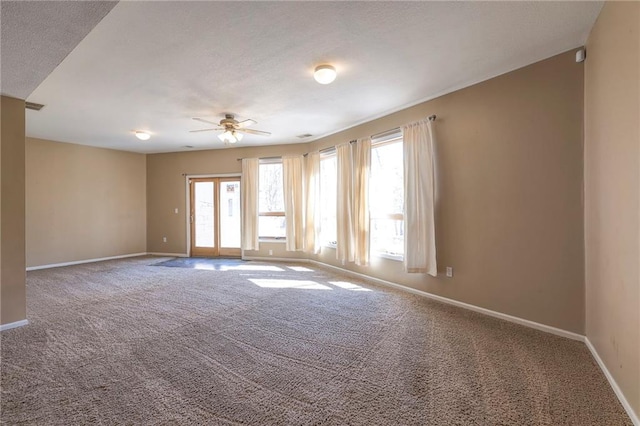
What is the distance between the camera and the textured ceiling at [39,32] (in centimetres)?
176

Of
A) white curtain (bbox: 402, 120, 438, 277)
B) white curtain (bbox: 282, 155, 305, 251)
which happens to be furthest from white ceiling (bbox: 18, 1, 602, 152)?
white curtain (bbox: 282, 155, 305, 251)

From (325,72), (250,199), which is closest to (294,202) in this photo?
(250,199)

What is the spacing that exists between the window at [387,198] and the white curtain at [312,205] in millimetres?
1397

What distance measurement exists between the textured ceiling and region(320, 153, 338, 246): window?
4005 mm

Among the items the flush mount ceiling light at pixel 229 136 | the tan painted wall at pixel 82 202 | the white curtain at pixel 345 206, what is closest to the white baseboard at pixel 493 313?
the white curtain at pixel 345 206

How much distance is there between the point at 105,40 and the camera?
236cm

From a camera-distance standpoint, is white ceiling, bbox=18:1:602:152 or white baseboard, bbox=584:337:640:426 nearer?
white baseboard, bbox=584:337:640:426

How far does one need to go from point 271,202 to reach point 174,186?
271cm

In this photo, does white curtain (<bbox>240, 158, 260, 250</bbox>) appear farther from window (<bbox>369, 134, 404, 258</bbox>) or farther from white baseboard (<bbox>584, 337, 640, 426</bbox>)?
white baseboard (<bbox>584, 337, 640, 426</bbox>)

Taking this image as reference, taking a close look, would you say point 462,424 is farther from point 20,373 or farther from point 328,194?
point 328,194

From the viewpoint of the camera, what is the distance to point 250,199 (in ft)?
21.3

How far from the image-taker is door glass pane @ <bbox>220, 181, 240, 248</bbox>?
694cm

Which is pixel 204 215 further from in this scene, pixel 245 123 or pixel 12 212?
pixel 12 212

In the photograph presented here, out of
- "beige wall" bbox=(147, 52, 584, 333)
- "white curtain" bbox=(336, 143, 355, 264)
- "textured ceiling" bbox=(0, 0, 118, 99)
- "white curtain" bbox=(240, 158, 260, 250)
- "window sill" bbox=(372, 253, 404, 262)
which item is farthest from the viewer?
"white curtain" bbox=(240, 158, 260, 250)
